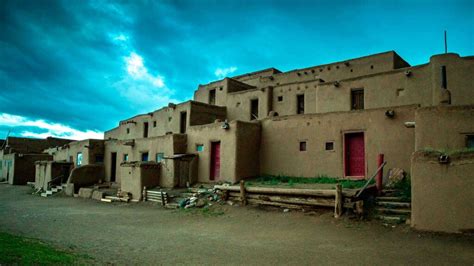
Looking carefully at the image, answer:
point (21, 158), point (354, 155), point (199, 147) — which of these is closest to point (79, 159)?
point (21, 158)

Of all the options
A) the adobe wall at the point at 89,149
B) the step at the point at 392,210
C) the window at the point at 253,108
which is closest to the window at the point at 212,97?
the window at the point at 253,108

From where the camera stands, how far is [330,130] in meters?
17.8

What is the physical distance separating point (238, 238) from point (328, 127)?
9.16 meters

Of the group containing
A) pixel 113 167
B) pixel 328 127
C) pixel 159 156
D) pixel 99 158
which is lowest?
pixel 113 167

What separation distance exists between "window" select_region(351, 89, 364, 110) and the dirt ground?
9812 millimetres

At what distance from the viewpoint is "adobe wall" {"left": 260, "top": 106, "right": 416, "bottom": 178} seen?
15.5 meters

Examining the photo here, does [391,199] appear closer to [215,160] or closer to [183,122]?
[215,160]

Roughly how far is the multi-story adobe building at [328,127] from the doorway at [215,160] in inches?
2.5

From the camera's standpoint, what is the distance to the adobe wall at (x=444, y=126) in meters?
12.1

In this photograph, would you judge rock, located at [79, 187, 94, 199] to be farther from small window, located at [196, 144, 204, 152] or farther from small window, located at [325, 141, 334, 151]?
small window, located at [325, 141, 334, 151]

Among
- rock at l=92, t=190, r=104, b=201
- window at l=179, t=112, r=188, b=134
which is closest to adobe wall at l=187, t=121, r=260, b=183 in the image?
rock at l=92, t=190, r=104, b=201

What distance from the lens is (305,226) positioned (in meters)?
12.1

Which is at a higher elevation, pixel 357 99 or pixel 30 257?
pixel 357 99

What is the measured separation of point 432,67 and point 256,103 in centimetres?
1289
